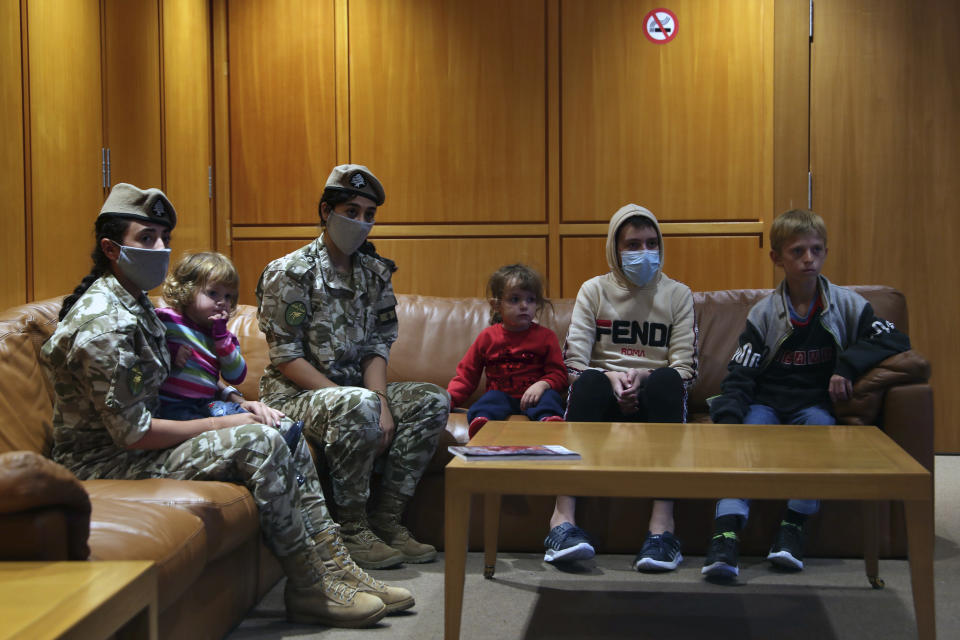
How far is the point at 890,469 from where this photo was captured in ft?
6.21

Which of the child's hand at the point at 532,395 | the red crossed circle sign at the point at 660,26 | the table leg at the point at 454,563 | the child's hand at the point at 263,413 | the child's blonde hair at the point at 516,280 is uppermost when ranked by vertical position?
the red crossed circle sign at the point at 660,26

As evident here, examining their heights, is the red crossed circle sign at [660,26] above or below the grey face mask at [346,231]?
above

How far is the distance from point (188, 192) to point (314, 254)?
161 centimetres

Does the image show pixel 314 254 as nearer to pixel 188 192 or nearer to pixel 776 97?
pixel 188 192

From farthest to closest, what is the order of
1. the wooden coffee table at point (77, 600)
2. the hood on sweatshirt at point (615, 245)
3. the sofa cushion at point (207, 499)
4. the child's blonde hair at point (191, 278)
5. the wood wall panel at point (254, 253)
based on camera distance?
the wood wall panel at point (254, 253) → the hood on sweatshirt at point (615, 245) → the child's blonde hair at point (191, 278) → the sofa cushion at point (207, 499) → the wooden coffee table at point (77, 600)

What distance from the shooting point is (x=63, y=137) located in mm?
3201

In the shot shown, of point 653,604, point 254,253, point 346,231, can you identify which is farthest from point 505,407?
point 254,253

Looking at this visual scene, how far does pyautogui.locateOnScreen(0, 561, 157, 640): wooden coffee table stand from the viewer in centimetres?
108

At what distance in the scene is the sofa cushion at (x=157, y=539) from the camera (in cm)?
169

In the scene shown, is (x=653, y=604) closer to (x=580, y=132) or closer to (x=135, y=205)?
(x=135, y=205)

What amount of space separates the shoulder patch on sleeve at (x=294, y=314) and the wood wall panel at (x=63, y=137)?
88 cm

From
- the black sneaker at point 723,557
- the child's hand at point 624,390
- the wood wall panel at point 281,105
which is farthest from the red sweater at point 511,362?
the wood wall panel at point 281,105

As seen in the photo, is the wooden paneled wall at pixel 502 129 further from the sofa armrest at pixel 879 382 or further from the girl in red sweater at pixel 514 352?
the sofa armrest at pixel 879 382

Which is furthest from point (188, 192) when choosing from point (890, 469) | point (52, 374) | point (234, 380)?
point (890, 469)
